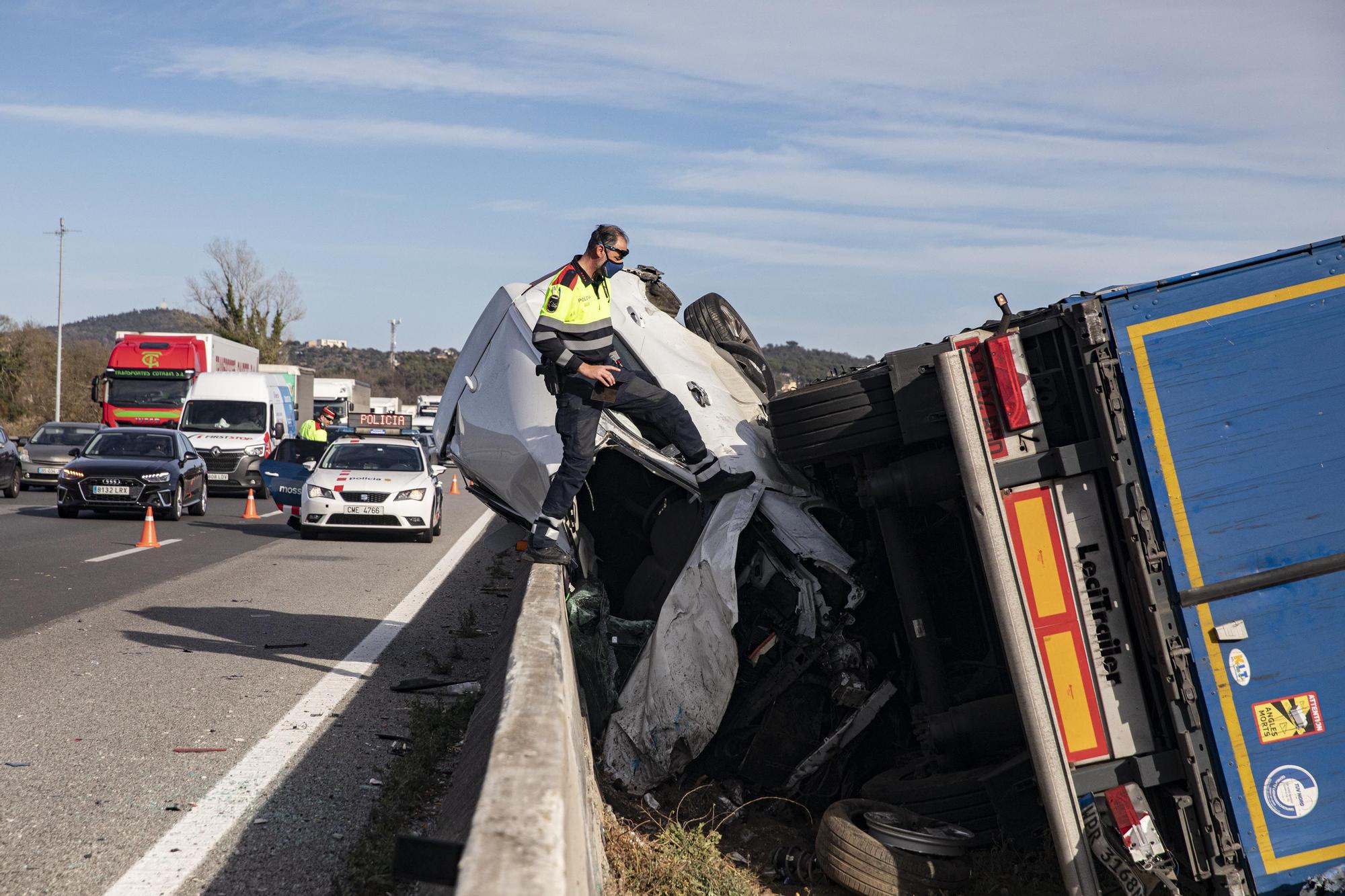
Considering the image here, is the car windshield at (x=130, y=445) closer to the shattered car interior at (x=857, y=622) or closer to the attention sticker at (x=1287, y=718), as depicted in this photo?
the shattered car interior at (x=857, y=622)

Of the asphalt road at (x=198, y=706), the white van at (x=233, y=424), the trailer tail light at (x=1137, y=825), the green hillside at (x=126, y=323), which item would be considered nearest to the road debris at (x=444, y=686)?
the asphalt road at (x=198, y=706)

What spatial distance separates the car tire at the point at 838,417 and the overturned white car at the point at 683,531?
1.36 ft

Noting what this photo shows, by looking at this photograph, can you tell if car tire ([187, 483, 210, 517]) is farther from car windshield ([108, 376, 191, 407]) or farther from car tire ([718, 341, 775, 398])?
car tire ([718, 341, 775, 398])

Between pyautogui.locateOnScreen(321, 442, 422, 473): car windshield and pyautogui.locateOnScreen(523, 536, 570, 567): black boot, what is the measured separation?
11.7 m

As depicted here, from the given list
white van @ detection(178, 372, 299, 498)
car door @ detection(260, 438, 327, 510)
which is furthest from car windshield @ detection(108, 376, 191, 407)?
car door @ detection(260, 438, 327, 510)

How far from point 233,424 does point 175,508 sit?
7944mm

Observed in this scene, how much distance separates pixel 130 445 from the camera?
64.8 ft

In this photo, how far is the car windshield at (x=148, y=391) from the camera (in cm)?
2833

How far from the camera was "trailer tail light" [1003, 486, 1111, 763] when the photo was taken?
152 inches

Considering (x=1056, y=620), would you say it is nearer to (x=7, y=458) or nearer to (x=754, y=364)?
(x=754, y=364)

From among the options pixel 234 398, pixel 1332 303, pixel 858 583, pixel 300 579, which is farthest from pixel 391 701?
pixel 234 398

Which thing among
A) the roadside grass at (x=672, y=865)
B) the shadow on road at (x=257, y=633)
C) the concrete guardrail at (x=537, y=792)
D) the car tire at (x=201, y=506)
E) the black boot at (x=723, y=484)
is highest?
the car tire at (x=201, y=506)

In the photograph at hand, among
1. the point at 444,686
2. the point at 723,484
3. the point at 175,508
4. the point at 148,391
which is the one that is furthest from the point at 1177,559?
the point at 148,391

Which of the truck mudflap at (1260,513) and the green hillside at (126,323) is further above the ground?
the green hillside at (126,323)
